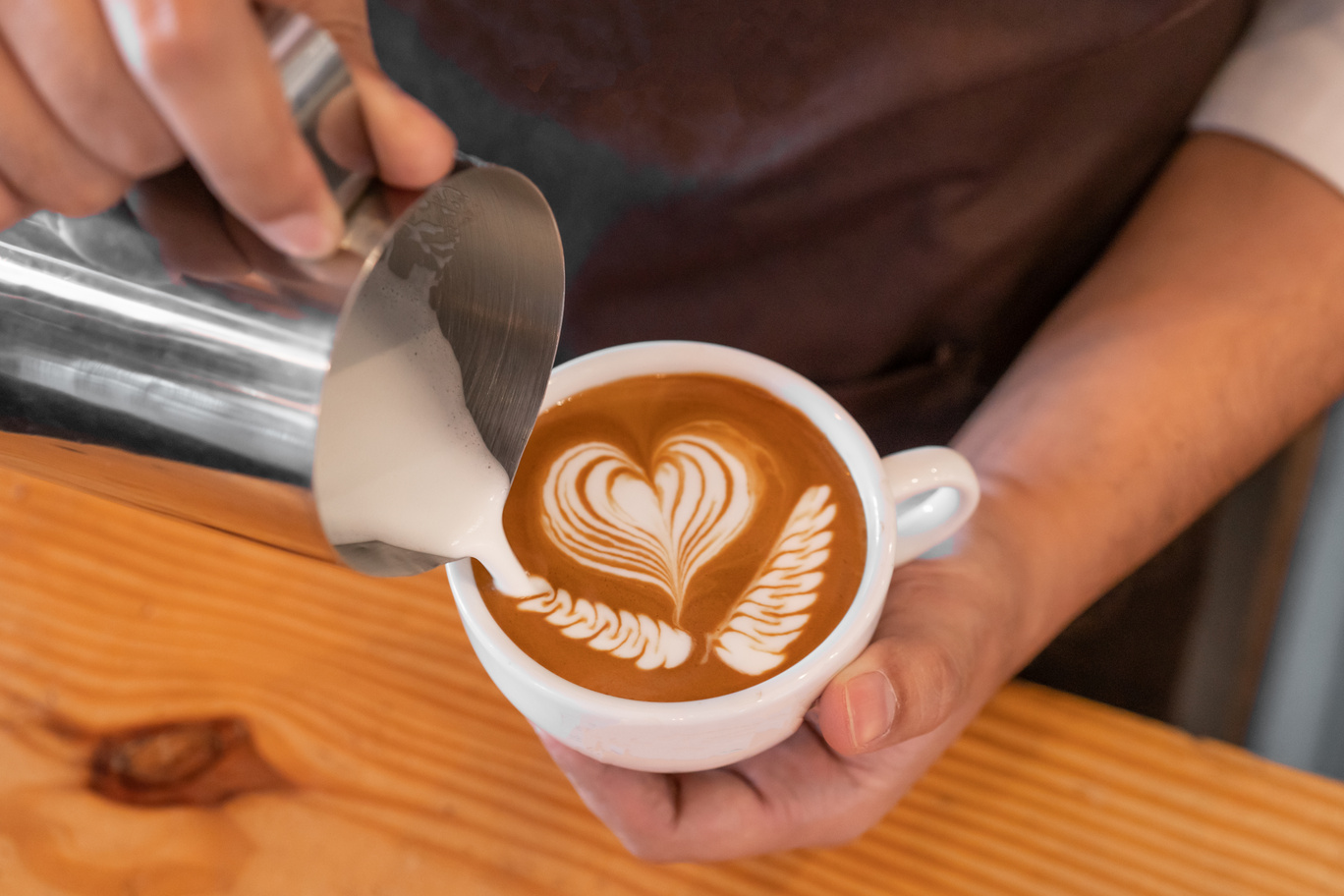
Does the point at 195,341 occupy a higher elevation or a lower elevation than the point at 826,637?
higher

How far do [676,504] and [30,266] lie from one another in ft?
1.44

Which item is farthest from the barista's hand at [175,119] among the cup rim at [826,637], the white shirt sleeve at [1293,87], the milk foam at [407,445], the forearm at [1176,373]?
the white shirt sleeve at [1293,87]

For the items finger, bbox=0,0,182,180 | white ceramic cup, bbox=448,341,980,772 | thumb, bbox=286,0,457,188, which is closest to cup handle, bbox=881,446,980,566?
white ceramic cup, bbox=448,341,980,772

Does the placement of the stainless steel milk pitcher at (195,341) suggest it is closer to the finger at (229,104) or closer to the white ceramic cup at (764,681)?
the finger at (229,104)

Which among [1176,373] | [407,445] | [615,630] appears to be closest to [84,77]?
[407,445]

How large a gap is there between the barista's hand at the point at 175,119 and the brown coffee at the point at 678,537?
1.06 feet

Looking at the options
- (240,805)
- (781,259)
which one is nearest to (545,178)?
(781,259)

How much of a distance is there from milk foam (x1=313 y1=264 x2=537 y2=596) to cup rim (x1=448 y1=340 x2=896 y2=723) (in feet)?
0.10

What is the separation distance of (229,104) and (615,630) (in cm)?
40

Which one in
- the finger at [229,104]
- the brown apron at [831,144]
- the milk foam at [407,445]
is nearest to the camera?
the finger at [229,104]

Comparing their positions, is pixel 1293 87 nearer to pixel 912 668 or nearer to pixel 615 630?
pixel 912 668

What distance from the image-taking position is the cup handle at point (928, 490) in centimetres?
64

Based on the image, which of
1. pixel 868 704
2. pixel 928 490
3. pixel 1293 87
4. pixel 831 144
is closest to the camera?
pixel 868 704

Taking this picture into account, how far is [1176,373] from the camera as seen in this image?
0.91 m
